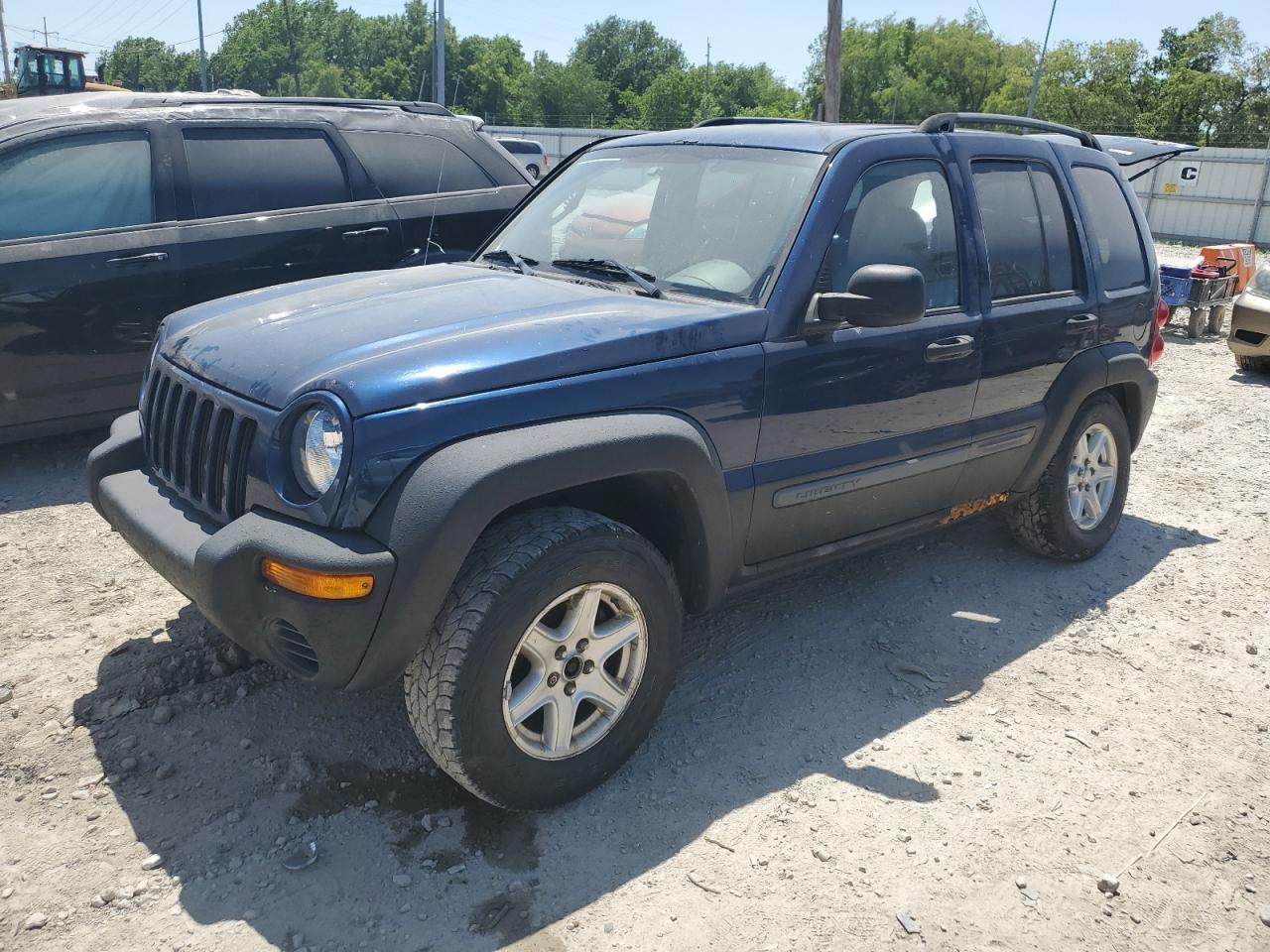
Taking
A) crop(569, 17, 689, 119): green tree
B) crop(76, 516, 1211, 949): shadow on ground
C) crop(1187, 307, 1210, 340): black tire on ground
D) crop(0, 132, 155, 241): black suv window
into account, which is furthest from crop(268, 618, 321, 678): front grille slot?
crop(569, 17, 689, 119): green tree

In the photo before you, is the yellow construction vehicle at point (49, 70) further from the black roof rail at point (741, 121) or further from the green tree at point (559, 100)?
the green tree at point (559, 100)

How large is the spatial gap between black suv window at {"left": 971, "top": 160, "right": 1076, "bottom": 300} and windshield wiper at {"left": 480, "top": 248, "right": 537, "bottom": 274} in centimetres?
176

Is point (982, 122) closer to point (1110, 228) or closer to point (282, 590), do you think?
point (1110, 228)

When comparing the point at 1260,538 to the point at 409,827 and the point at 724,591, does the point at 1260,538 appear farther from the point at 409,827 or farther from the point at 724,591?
the point at 409,827

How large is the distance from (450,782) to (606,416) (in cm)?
122

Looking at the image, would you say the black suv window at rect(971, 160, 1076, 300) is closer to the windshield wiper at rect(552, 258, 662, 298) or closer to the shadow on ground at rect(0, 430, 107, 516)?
the windshield wiper at rect(552, 258, 662, 298)

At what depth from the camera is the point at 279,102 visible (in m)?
6.16

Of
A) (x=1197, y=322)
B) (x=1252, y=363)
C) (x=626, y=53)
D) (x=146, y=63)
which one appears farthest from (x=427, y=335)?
(x=146, y=63)

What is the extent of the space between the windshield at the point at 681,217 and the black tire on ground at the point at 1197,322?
10.0 m

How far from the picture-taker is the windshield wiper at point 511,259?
12.8 feet

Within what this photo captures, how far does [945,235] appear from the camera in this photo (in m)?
3.95

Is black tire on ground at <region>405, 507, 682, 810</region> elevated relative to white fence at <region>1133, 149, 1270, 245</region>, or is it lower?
lower

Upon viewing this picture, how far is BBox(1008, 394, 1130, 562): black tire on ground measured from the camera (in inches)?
187

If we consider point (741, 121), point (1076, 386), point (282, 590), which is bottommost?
point (282, 590)
